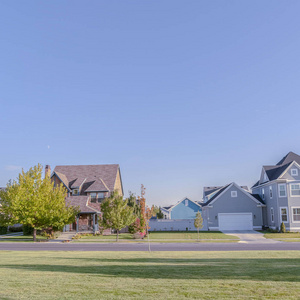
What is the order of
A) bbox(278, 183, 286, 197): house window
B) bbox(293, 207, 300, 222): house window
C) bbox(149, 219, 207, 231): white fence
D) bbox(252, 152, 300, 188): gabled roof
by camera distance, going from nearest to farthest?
bbox(293, 207, 300, 222): house window → bbox(278, 183, 286, 197): house window → bbox(252, 152, 300, 188): gabled roof → bbox(149, 219, 207, 231): white fence

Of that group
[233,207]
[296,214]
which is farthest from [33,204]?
[296,214]

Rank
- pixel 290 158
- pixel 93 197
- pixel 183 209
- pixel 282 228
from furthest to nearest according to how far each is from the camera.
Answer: pixel 183 209 → pixel 93 197 → pixel 290 158 → pixel 282 228

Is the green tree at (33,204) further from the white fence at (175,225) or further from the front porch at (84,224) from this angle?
the white fence at (175,225)

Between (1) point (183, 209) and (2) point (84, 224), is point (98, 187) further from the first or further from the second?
(1) point (183, 209)

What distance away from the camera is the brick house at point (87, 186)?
50.3 metres

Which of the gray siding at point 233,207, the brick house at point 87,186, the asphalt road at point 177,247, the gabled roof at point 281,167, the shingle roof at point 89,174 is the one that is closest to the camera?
the asphalt road at point 177,247

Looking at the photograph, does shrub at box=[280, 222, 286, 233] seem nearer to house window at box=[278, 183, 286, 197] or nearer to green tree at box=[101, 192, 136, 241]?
house window at box=[278, 183, 286, 197]

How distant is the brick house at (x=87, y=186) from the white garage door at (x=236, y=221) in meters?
17.1

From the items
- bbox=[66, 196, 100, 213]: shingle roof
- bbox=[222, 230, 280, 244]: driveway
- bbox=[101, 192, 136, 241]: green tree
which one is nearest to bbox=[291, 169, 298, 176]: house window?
bbox=[222, 230, 280, 244]: driveway

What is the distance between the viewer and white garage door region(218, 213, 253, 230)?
51.4 metres

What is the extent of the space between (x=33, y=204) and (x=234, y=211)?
1163 inches

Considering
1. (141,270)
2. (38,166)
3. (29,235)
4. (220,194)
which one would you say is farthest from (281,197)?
(141,270)

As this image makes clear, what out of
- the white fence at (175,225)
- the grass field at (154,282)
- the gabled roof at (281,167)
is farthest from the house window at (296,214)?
the grass field at (154,282)

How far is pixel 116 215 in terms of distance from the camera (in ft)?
127
